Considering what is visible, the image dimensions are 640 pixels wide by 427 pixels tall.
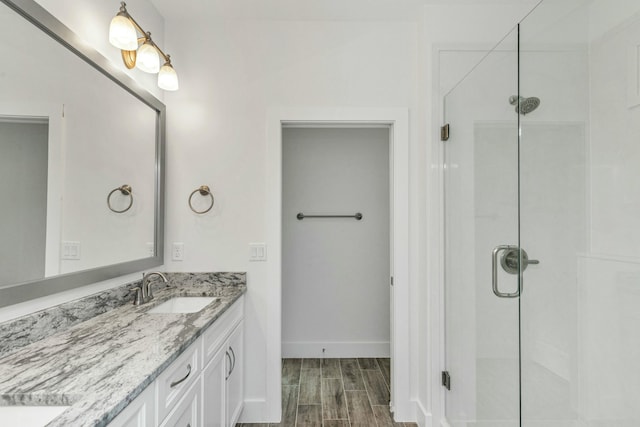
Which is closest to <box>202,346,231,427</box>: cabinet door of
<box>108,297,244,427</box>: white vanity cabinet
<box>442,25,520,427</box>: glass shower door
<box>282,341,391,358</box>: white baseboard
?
<box>108,297,244,427</box>: white vanity cabinet

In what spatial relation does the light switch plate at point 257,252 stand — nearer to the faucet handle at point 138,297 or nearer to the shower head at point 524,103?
the faucet handle at point 138,297

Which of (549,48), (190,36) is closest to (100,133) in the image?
(190,36)

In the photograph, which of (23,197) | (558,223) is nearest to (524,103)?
(558,223)

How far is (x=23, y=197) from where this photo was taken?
1.14 metres

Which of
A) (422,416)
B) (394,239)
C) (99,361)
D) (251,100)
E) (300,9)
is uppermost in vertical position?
(300,9)

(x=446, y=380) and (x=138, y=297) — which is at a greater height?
(x=138, y=297)

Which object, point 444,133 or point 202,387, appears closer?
point 202,387

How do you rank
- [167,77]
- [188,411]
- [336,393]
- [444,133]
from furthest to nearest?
[336,393], [444,133], [167,77], [188,411]

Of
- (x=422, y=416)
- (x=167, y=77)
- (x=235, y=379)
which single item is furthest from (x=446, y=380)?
(x=167, y=77)

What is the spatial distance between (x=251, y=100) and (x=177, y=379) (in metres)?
1.68

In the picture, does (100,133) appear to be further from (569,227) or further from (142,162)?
(569,227)

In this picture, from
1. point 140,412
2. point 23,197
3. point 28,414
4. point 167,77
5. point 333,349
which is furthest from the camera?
point 333,349

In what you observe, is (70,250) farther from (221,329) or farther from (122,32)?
(122,32)

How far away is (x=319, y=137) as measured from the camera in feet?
10.4
